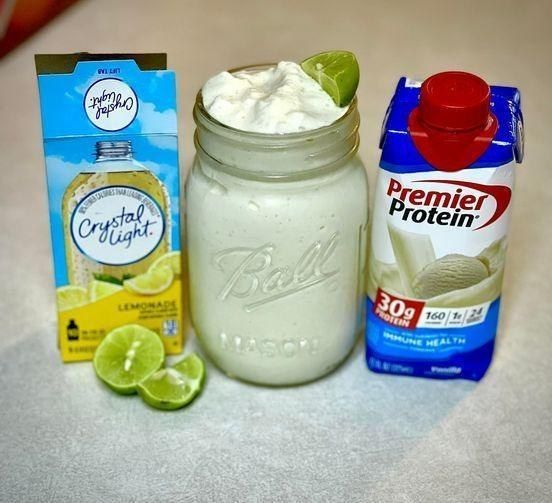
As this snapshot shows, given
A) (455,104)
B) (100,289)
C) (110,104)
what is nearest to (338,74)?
(455,104)

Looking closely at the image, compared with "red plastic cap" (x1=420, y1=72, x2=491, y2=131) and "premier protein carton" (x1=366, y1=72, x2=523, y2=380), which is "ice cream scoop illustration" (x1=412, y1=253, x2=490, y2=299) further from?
"red plastic cap" (x1=420, y1=72, x2=491, y2=131)

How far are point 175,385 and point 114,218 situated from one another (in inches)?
7.9

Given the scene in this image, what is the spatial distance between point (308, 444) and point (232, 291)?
184mm

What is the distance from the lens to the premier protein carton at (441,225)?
95 cm

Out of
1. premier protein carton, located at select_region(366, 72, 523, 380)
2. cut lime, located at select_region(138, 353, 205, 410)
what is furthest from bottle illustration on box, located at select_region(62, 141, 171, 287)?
premier protein carton, located at select_region(366, 72, 523, 380)

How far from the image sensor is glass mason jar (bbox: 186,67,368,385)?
0.97 m

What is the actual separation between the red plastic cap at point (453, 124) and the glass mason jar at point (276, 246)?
81 mm

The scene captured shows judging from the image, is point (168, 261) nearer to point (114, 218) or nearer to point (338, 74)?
point (114, 218)

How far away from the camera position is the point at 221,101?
99cm

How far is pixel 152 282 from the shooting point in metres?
1.10

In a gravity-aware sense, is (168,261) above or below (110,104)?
below

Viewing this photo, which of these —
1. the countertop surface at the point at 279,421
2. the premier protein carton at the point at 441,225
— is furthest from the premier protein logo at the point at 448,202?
the countertop surface at the point at 279,421

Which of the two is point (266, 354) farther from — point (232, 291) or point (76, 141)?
point (76, 141)

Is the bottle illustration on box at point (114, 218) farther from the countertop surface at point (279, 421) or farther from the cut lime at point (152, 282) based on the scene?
the countertop surface at point (279, 421)
